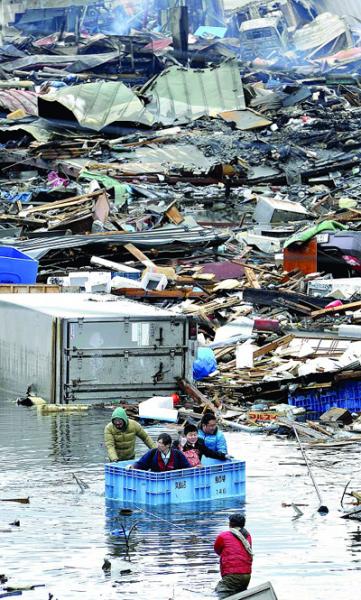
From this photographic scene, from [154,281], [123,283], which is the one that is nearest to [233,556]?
[123,283]

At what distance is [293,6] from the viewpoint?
97938 mm

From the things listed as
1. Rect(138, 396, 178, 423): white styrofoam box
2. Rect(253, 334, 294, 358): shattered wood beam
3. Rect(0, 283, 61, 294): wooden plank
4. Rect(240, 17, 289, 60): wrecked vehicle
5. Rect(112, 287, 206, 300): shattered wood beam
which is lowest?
Rect(138, 396, 178, 423): white styrofoam box

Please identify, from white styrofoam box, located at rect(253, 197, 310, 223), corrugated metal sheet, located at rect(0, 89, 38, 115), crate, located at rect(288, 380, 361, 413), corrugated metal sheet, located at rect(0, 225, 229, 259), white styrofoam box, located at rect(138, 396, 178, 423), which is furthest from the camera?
corrugated metal sheet, located at rect(0, 89, 38, 115)

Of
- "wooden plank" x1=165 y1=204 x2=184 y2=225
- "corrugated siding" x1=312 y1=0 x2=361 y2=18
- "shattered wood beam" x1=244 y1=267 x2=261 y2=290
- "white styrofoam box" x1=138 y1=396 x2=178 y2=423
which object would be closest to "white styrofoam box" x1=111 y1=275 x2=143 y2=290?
"shattered wood beam" x1=244 y1=267 x2=261 y2=290

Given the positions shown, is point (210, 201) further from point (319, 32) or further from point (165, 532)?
point (319, 32)

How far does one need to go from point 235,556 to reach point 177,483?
3363 millimetres

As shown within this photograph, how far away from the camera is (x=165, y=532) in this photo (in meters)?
14.7

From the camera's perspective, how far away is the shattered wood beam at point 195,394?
20.9 meters

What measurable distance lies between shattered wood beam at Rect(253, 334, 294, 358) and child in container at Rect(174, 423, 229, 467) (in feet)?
24.7

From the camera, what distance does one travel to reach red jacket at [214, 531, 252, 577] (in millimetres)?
11984

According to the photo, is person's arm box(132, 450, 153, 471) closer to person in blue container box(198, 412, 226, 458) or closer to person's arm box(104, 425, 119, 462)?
person's arm box(104, 425, 119, 462)

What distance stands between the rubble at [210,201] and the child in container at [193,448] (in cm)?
384

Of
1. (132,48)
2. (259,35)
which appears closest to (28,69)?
(132,48)

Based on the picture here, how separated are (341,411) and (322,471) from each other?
2.73 metres
